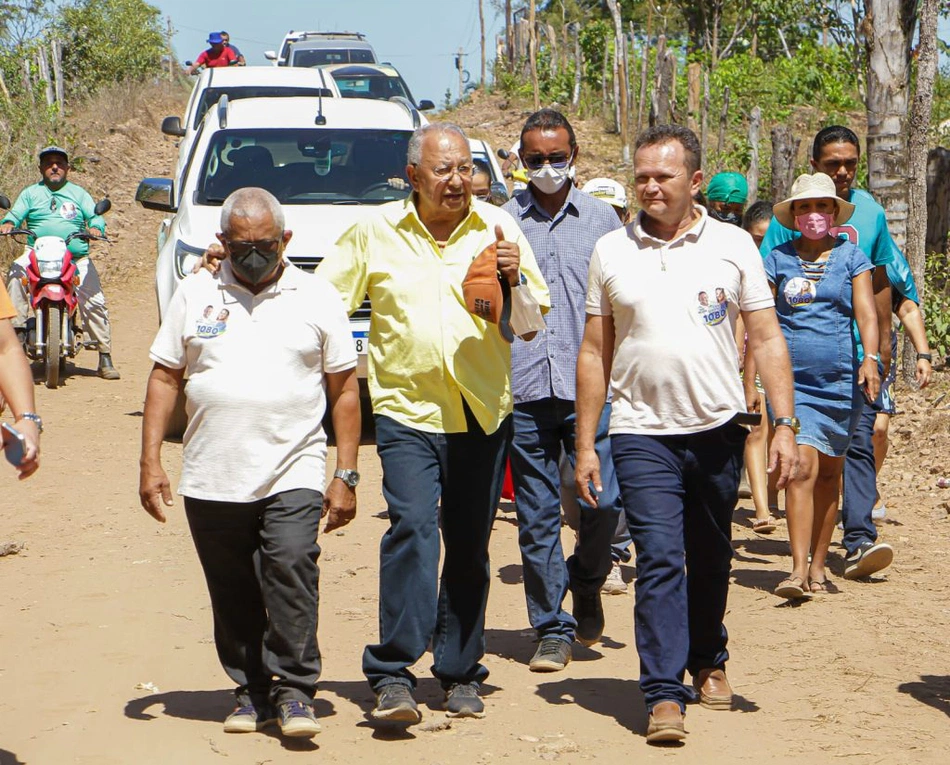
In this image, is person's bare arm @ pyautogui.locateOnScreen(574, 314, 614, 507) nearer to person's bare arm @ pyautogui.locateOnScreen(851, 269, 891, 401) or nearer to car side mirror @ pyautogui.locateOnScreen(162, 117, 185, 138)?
person's bare arm @ pyautogui.locateOnScreen(851, 269, 891, 401)

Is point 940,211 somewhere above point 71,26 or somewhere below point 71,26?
below

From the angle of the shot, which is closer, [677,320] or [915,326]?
[677,320]

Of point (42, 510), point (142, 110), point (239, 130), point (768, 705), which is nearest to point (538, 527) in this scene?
point (768, 705)

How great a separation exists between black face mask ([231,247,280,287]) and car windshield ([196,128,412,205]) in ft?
19.5

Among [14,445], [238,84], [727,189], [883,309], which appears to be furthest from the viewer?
[238,84]

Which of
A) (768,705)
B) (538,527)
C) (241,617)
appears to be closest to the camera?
(241,617)

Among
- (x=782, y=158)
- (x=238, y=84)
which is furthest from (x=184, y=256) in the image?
(x=782, y=158)

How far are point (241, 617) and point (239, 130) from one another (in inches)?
285

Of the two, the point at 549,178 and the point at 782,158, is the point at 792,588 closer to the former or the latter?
the point at 549,178

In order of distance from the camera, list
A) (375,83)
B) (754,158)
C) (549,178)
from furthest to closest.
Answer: (375,83)
(754,158)
(549,178)

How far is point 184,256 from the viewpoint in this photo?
10.3 metres

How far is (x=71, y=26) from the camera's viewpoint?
36.4 meters

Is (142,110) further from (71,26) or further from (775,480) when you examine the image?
(775,480)

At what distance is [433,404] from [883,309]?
316cm
